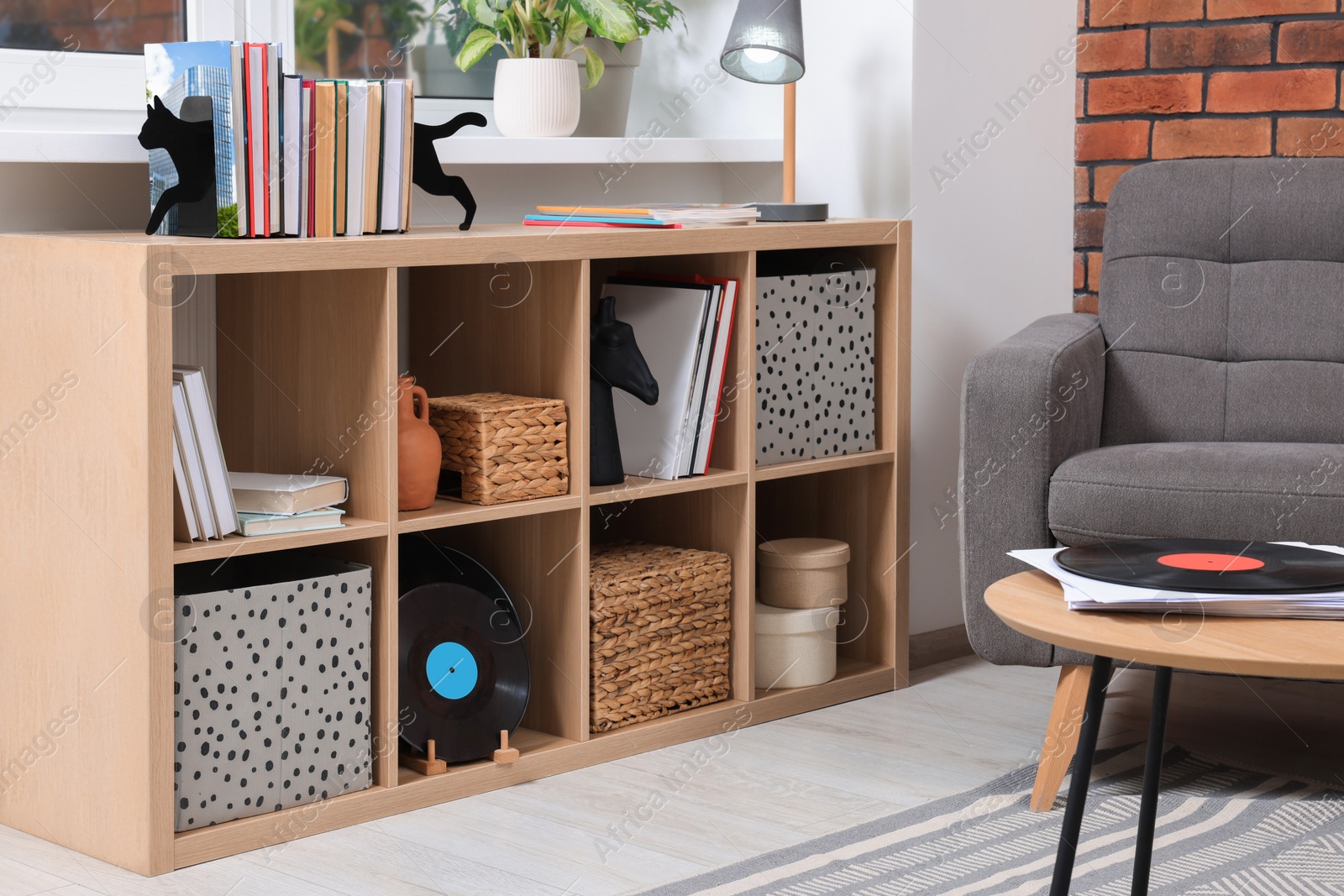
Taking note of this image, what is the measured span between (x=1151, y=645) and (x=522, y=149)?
168cm

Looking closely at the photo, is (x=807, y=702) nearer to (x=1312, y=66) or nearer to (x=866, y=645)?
(x=866, y=645)

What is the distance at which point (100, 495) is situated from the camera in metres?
1.87

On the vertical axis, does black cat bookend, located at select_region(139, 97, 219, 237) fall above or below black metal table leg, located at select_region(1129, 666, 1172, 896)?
above

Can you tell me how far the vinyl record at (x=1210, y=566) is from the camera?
131cm

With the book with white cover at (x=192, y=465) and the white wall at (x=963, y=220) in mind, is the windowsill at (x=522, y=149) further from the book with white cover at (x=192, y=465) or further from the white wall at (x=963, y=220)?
the book with white cover at (x=192, y=465)

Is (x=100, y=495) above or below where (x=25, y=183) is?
below

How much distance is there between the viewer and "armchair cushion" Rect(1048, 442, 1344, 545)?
2.10 metres

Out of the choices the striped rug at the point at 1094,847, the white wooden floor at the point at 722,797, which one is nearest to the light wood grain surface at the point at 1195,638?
the striped rug at the point at 1094,847

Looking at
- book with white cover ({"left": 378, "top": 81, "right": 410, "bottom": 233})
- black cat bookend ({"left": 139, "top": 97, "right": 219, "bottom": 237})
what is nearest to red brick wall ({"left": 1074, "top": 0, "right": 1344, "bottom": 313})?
book with white cover ({"left": 378, "top": 81, "right": 410, "bottom": 233})

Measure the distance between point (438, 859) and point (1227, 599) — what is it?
1053mm

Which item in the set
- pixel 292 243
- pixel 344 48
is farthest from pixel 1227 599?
pixel 344 48

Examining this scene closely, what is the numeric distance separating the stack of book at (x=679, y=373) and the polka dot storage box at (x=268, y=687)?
566 millimetres

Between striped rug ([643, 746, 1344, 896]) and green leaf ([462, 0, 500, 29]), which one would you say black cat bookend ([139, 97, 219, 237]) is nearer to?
green leaf ([462, 0, 500, 29])

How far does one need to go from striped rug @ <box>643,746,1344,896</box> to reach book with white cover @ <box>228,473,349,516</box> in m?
0.65
